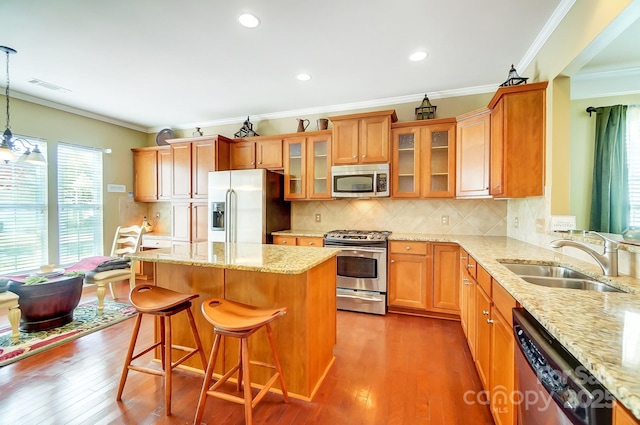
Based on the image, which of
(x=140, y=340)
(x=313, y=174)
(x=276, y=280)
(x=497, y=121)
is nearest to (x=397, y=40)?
(x=497, y=121)

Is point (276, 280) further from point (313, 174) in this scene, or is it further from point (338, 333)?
point (313, 174)

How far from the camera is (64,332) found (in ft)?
8.88

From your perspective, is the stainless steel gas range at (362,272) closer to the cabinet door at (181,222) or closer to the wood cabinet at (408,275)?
the wood cabinet at (408,275)

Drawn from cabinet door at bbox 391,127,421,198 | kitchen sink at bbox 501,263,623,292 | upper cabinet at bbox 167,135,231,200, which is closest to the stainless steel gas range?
cabinet door at bbox 391,127,421,198

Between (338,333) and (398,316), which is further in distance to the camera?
(398,316)

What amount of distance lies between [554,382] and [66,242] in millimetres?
5452

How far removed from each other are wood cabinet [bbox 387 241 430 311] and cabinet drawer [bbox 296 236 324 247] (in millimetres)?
905

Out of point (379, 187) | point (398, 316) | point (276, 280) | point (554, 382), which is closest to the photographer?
point (554, 382)

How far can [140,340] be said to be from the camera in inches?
104

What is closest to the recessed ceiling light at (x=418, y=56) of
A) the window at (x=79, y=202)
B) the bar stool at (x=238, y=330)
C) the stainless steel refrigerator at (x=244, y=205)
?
the stainless steel refrigerator at (x=244, y=205)

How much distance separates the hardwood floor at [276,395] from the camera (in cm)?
166

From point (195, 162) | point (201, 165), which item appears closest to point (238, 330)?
point (201, 165)

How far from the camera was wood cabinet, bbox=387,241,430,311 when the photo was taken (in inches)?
124

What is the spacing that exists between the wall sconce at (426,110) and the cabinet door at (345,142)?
815 millimetres
